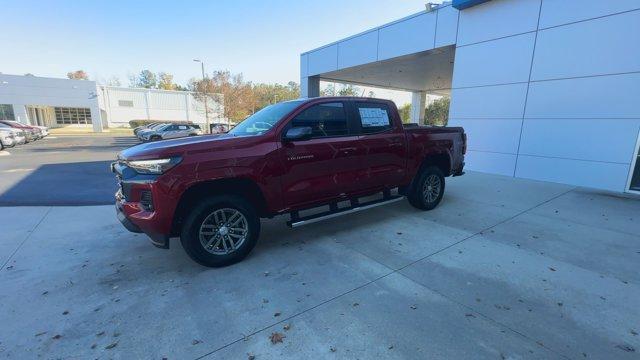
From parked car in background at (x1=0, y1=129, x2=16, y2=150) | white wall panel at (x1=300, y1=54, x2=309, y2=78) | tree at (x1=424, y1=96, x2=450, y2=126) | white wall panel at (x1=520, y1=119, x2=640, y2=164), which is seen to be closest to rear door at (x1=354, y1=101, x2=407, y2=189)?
white wall panel at (x1=520, y1=119, x2=640, y2=164)

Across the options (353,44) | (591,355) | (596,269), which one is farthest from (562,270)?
(353,44)

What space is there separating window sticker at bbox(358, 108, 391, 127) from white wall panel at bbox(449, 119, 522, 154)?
663 cm

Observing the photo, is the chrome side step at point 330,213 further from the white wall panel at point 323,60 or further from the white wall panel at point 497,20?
the white wall panel at point 323,60

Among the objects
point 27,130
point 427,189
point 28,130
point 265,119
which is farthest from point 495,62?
point 28,130

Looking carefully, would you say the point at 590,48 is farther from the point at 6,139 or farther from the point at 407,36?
the point at 6,139

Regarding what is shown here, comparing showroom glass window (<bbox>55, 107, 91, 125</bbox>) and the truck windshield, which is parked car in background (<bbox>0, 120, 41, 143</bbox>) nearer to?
showroom glass window (<bbox>55, 107, 91, 125</bbox>)

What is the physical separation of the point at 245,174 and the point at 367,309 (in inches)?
77.9

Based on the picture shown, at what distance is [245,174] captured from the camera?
3.73m

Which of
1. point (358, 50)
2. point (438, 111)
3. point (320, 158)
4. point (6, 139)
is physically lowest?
point (6, 139)

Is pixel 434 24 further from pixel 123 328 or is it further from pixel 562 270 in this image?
pixel 123 328

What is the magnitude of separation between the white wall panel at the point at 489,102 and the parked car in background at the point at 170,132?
1889 centimetres

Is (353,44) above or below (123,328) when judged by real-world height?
above

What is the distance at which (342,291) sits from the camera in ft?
10.9

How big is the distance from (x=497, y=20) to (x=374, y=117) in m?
7.65
